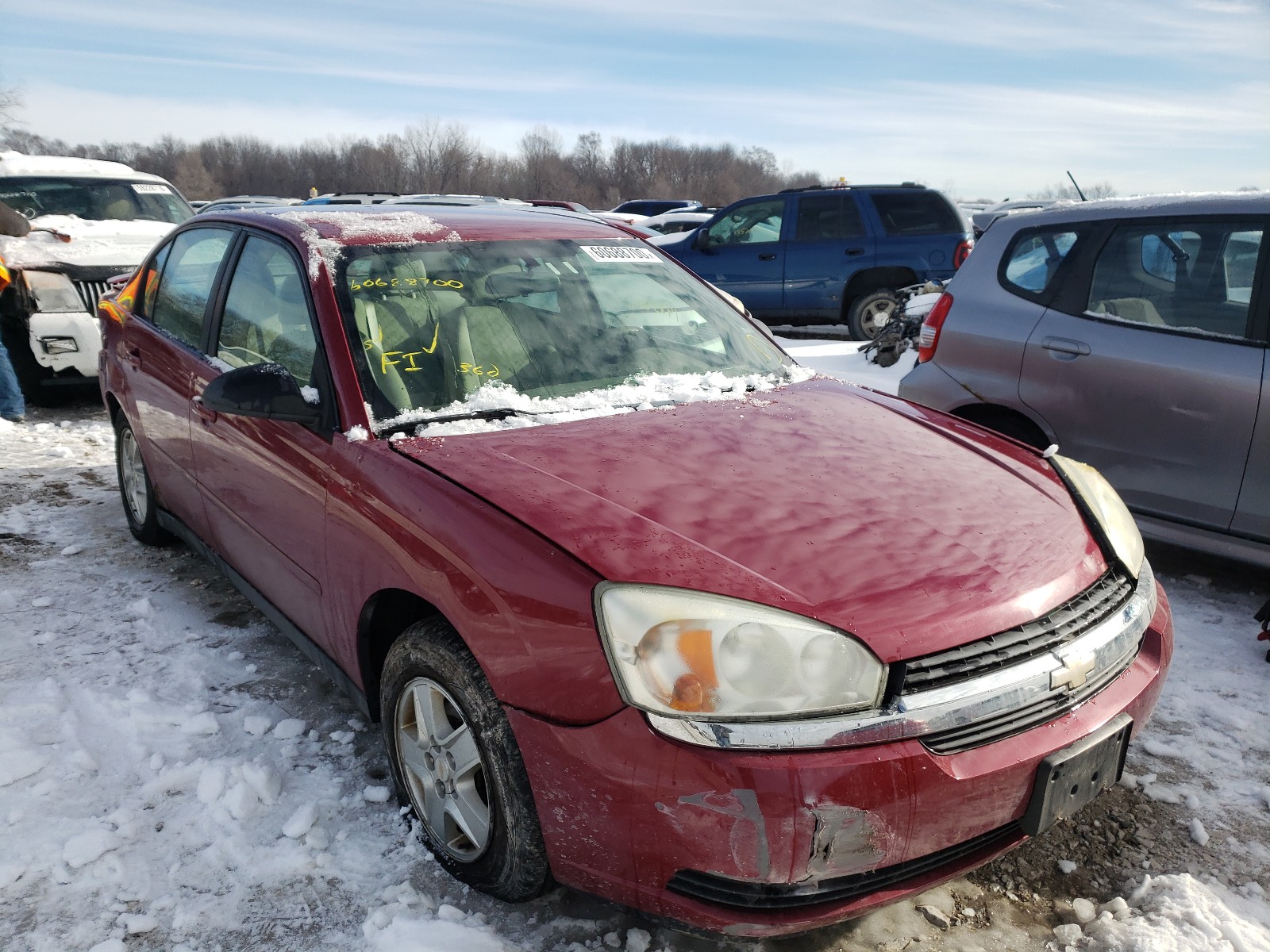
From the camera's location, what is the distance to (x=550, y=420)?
2514 mm

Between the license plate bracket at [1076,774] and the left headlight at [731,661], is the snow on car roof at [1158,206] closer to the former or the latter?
the license plate bracket at [1076,774]

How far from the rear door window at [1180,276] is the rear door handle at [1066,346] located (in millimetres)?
166

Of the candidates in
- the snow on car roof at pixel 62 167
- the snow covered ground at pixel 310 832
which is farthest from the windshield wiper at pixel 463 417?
the snow on car roof at pixel 62 167

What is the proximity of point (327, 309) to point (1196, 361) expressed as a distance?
3269 millimetres

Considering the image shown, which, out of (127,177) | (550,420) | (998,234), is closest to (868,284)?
(998,234)

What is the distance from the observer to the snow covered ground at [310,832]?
2.09 meters

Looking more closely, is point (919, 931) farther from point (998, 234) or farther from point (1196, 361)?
point (998, 234)

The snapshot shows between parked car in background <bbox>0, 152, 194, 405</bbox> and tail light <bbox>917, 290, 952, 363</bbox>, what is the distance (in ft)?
17.3

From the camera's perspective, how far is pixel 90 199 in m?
8.41

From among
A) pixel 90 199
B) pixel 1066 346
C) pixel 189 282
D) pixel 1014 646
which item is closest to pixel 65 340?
pixel 90 199

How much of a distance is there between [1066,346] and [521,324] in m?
2.53

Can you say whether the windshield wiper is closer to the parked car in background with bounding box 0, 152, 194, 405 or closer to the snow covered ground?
the snow covered ground

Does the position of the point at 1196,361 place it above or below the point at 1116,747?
above

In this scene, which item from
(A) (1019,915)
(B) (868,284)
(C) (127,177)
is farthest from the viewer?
(B) (868,284)
